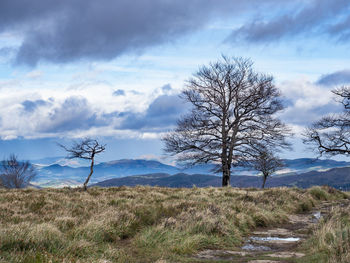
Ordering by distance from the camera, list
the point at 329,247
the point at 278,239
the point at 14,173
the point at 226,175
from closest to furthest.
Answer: the point at 329,247, the point at 278,239, the point at 226,175, the point at 14,173

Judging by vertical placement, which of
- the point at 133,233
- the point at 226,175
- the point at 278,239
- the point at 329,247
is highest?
the point at 226,175

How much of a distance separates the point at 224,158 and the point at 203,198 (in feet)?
37.4

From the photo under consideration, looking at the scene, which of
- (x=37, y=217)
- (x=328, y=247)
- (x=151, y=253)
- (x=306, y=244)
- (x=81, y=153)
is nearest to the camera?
(x=328, y=247)

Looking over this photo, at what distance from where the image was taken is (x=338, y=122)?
88.2 ft

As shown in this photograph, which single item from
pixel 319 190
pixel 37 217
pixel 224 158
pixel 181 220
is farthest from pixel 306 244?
pixel 224 158

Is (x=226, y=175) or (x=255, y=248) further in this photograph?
(x=226, y=175)

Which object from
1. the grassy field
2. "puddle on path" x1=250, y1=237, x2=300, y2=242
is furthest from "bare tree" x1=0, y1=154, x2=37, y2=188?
"puddle on path" x1=250, y1=237, x2=300, y2=242

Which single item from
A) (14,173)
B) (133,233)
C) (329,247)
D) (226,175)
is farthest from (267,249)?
(14,173)

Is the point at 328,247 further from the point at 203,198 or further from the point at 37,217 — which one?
the point at 203,198

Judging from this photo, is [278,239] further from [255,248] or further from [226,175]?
[226,175]

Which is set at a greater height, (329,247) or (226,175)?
(226,175)

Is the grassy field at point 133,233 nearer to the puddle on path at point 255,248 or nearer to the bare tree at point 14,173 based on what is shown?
the puddle on path at point 255,248

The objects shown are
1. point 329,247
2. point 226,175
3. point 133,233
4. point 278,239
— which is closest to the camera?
point 329,247

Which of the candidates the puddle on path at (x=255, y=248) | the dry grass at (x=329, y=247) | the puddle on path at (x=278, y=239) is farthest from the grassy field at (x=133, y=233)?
the puddle on path at (x=278, y=239)
